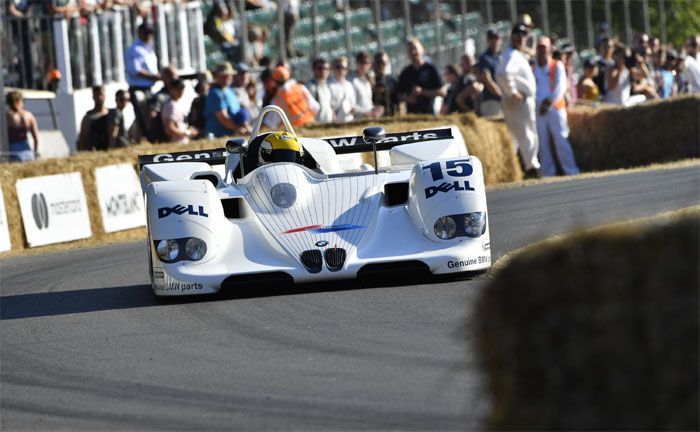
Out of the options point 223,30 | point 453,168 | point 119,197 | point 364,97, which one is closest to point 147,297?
point 453,168

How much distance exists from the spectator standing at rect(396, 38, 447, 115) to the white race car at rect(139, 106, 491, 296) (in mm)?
10433

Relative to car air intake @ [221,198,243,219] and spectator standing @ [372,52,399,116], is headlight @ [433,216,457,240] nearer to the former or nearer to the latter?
car air intake @ [221,198,243,219]

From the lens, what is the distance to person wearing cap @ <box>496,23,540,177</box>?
18219 millimetres

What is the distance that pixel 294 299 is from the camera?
9172 millimetres

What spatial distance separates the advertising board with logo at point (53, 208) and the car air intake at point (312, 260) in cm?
688

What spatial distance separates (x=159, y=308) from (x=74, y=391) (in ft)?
8.95

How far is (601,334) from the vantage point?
11.4ft

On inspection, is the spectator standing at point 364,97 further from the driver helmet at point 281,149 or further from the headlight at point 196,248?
the headlight at point 196,248

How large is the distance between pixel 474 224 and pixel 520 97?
932 cm

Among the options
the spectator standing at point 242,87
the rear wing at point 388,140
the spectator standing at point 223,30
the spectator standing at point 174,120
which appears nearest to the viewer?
the rear wing at point 388,140

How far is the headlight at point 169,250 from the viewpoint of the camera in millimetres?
9398

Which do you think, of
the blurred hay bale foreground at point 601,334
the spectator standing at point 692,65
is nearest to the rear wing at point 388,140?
the blurred hay bale foreground at point 601,334

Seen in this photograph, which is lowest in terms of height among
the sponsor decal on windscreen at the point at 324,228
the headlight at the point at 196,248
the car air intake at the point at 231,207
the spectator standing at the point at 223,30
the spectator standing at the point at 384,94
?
the headlight at the point at 196,248

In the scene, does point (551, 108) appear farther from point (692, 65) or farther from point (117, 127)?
point (692, 65)
